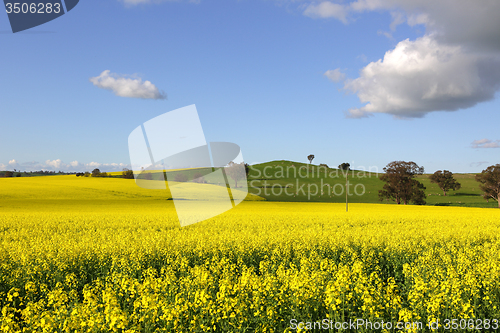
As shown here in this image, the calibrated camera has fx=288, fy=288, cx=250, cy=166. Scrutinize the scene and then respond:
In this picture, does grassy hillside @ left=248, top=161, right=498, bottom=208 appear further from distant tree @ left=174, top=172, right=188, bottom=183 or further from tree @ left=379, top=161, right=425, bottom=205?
distant tree @ left=174, top=172, right=188, bottom=183

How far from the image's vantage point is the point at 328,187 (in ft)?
334

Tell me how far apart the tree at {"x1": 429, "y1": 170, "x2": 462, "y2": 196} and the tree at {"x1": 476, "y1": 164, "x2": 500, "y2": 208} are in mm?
25551

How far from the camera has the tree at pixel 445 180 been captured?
94.7 meters

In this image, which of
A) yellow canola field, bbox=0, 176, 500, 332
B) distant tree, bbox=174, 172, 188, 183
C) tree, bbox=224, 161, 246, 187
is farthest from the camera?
distant tree, bbox=174, 172, 188, 183

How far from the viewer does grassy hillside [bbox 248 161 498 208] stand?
8203cm

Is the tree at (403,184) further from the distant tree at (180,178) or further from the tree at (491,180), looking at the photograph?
the distant tree at (180,178)

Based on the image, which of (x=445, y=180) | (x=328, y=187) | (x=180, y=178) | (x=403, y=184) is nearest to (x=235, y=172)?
(x=180, y=178)

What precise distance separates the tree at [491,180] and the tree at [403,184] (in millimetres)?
13160

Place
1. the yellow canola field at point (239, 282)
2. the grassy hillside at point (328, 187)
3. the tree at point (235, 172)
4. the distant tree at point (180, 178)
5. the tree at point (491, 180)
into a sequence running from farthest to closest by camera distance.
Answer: the distant tree at point (180, 178), the tree at point (235, 172), the grassy hillside at point (328, 187), the tree at point (491, 180), the yellow canola field at point (239, 282)

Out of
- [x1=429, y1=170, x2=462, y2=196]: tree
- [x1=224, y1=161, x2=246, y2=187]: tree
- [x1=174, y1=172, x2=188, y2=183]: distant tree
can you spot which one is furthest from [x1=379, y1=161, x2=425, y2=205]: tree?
[x1=174, y1=172, x2=188, y2=183]: distant tree

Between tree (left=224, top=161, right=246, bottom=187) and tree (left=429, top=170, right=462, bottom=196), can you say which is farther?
tree (left=429, top=170, right=462, bottom=196)

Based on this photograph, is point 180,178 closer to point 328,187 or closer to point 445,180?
point 328,187

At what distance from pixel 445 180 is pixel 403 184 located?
30619 millimetres

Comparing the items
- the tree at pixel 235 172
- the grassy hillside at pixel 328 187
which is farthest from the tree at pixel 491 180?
the tree at pixel 235 172
